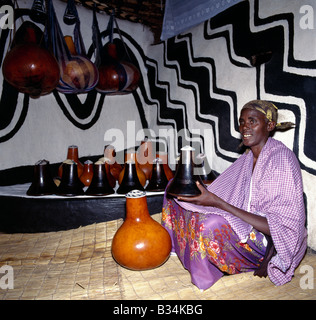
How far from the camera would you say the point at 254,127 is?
75.0 inches

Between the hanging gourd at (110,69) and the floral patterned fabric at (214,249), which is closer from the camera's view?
the floral patterned fabric at (214,249)

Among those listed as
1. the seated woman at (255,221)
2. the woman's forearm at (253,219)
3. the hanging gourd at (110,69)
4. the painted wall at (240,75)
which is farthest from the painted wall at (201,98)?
the woman's forearm at (253,219)

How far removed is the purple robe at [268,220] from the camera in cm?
166

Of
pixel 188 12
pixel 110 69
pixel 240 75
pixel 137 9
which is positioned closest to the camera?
pixel 240 75

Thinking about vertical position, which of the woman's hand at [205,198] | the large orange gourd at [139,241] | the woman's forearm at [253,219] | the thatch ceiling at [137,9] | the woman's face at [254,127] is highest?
the thatch ceiling at [137,9]

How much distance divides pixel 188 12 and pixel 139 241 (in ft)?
7.77

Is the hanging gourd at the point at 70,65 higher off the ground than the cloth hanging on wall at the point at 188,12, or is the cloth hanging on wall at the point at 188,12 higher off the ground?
the cloth hanging on wall at the point at 188,12

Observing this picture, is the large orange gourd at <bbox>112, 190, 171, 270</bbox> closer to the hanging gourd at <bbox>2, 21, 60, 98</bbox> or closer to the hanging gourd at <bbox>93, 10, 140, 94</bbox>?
the hanging gourd at <bbox>2, 21, 60, 98</bbox>

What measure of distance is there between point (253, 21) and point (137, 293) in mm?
2298

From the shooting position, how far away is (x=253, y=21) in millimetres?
2514

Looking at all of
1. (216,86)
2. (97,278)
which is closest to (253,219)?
(97,278)

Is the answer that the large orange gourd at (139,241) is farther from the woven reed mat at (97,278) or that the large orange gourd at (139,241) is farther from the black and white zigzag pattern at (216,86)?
the black and white zigzag pattern at (216,86)

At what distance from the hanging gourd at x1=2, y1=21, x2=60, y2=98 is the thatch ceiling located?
3.99 feet

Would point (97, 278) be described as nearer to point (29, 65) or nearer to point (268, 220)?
point (268, 220)
